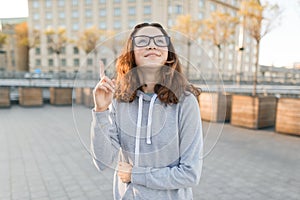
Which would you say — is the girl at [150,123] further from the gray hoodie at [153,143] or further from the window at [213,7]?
the window at [213,7]

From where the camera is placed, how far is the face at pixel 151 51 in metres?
1.09

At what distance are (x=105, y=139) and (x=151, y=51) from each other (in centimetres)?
47

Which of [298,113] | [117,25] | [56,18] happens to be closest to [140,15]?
[117,25]

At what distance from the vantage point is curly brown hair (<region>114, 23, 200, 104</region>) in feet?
3.83

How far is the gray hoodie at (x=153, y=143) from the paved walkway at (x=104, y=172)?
166mm

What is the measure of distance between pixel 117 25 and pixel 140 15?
4.81 metres

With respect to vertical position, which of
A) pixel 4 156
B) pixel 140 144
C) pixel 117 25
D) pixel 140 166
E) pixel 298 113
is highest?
pixel 117 25

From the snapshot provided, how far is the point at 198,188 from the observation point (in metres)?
3.61

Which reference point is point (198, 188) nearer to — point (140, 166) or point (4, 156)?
point (140, 166)

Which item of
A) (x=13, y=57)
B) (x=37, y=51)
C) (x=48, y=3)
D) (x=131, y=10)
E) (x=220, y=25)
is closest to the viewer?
(x=220, y=25)

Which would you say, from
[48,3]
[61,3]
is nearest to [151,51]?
[61,3]

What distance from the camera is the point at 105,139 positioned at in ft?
3.84

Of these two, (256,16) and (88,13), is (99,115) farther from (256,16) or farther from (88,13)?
(88,13)

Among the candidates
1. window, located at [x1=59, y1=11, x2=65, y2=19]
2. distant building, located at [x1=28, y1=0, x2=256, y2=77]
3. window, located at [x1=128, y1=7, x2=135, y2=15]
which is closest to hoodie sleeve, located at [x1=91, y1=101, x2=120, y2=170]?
distant building, located at [x1=28, y1=0, x2=256, y2=77]
